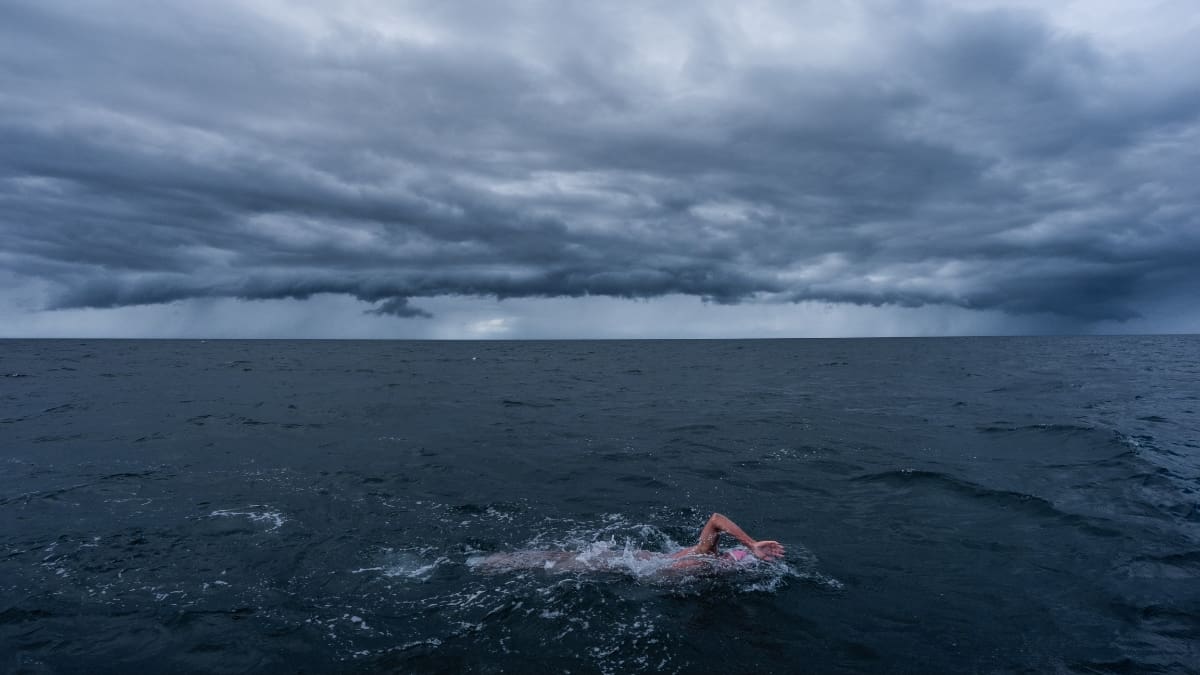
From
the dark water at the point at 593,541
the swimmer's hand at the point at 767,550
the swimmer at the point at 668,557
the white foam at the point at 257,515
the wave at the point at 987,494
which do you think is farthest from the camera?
the white foam at the point at 257,515

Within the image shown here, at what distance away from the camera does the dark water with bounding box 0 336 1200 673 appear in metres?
8.14

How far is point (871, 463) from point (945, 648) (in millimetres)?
10887

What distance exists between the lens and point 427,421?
26.8m

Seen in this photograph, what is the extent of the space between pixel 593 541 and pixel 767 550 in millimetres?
3680

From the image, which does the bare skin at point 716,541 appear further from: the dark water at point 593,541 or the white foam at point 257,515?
the white foam at point 257,515

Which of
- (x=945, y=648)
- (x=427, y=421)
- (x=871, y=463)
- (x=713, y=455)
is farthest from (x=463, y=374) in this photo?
(x=945, y=648)

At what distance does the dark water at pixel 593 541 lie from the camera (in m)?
8.14

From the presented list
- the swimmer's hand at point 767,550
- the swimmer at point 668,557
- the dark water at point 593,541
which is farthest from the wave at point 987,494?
the swimmer's hand at point 767,550

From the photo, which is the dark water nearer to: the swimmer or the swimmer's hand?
the swimmer

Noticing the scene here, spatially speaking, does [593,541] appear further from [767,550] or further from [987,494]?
[987,494]

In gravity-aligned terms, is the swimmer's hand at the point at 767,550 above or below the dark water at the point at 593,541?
above

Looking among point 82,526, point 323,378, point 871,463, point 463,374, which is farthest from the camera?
point 463,374

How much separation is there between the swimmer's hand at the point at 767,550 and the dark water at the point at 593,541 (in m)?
0.52

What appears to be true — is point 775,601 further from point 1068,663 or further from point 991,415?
point 991,415
